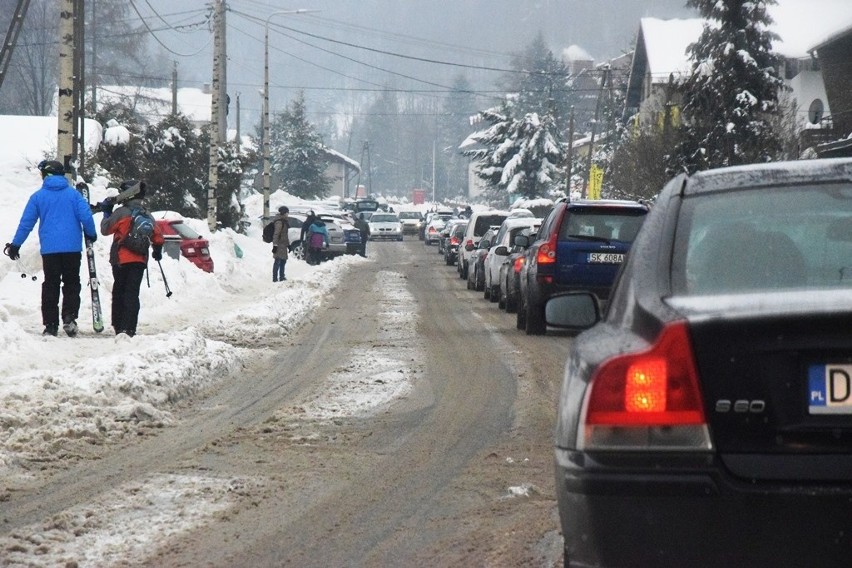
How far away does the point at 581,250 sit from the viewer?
17.2 metres

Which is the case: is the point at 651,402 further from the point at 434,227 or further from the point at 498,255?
Answer: the point at 434,227

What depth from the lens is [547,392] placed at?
11.1m

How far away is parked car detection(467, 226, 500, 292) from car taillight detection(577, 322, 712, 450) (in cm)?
2311

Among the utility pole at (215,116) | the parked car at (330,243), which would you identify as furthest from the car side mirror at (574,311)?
the parked car at (330,243)

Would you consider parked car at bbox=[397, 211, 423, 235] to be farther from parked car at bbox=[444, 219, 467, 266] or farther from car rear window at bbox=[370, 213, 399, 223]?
parked car at bbox=[444, 219, 467, 266]

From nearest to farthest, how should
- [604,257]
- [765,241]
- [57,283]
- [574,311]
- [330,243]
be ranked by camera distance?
[765,241]
[574,311]
[57,283]
[604,257]
[330,243]

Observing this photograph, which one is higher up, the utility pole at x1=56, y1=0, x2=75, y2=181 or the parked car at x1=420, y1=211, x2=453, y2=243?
the utility pole at x1=56, y1=0, x2=75, y2=181

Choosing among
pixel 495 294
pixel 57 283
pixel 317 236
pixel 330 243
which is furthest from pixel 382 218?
pixel 57 283

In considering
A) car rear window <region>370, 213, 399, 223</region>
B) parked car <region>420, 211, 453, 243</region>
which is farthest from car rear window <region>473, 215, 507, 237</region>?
car rear window <region>370, 213, 399, 223</region>

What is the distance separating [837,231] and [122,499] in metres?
3.75

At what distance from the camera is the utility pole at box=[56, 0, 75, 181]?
17.7 m

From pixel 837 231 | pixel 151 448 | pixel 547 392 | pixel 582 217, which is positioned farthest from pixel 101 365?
Result: pixel 582 217

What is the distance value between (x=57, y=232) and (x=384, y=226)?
200 ft

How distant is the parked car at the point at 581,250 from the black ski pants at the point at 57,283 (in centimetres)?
586
